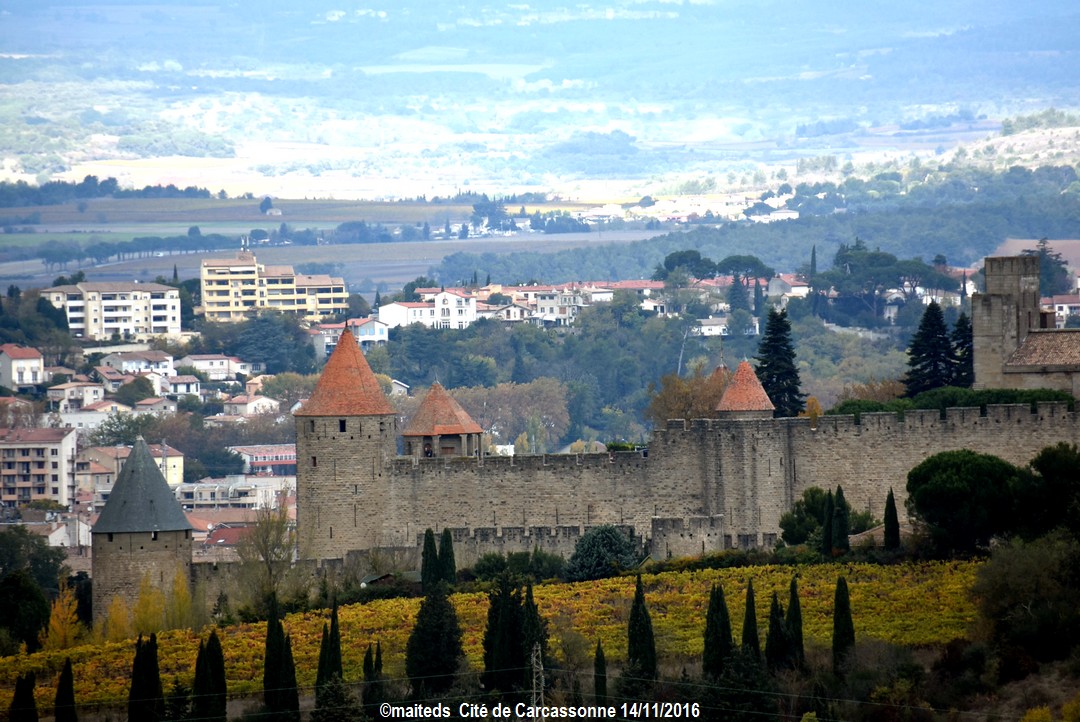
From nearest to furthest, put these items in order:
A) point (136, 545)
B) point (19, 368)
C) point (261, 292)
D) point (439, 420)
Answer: point (136, 545) < point (439, 420) < point (19, 368) < point (261, 292)

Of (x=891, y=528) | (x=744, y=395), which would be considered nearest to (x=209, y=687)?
(x=891, y=528)

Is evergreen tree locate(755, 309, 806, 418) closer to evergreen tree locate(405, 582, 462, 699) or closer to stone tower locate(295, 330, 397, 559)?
stone tower locate(295, 330, 397, 559)

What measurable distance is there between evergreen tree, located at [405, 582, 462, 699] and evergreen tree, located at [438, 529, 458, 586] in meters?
6.88

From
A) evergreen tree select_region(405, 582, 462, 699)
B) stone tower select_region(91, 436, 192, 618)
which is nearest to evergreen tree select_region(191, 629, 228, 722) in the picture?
evergreen tree select_region(405, 582, 462, 699)

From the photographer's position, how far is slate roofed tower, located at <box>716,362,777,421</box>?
65.1 metres

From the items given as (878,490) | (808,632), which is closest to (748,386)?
(878,490)

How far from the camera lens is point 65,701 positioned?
5184cm

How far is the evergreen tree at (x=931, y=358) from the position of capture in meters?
70.4

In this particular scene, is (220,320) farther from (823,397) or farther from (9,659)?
(9,659)

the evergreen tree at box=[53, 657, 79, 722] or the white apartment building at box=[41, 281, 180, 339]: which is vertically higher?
the white apartment building at box=[41, 281, 180, 339]

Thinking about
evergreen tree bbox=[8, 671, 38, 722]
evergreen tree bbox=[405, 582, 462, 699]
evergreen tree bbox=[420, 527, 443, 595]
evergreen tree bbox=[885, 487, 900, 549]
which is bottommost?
evergreen tree bbox=[8, 671, 38, 722]

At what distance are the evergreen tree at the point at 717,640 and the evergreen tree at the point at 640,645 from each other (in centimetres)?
97

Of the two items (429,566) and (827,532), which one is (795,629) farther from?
(429,566)

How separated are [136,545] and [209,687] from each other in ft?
43.4
